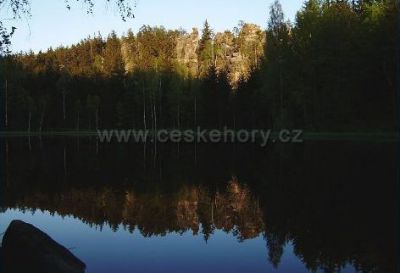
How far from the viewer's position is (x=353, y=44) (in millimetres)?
54656

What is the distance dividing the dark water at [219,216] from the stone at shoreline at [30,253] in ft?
4.98

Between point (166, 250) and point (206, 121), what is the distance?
6827 cm

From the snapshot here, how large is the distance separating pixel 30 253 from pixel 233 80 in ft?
336

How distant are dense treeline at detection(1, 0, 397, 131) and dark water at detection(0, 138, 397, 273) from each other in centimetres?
666

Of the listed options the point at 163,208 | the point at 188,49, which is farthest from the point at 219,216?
the point at 188,49

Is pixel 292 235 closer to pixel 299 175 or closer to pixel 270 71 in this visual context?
pixel 299 175

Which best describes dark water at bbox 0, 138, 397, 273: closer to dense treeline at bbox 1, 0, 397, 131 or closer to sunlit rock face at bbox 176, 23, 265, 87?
dense treeline at bbox 1, 0, 397, 131

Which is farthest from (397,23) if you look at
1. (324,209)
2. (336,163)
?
(324,209)

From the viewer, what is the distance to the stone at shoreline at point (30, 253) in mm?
6875

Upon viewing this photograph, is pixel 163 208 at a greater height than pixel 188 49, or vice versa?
pixel 188 49

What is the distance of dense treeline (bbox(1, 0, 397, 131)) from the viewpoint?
53.5 meters

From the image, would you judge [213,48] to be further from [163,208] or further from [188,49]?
[163,208]

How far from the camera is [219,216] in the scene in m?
13.0

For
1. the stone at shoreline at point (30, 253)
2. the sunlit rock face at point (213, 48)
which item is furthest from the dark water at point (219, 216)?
the sunlit rock face at point (213, 48)
